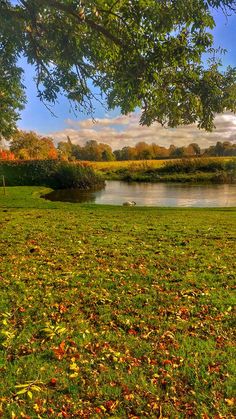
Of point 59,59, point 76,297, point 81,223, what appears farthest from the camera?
point 81,223

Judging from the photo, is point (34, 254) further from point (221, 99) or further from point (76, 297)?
point (221, 99)

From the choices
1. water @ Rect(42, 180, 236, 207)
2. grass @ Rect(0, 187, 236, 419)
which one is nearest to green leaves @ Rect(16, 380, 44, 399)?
grass @ Rect(0, 187, 236, 419)

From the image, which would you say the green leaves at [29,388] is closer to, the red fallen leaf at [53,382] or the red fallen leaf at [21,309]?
the red fallen leaf at [53,382]

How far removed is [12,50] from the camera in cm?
895

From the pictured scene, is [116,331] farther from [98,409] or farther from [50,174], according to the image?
[50,174]

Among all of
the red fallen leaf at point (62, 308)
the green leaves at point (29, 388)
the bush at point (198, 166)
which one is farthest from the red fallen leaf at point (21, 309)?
the bush at point (198, 166)

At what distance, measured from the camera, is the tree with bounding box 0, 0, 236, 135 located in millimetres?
7367

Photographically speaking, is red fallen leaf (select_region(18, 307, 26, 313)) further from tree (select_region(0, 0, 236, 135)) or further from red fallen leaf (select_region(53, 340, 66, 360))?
tree (select_region(0, 0, 236, 135))

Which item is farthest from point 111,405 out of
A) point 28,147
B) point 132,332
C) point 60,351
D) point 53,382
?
point 28,147

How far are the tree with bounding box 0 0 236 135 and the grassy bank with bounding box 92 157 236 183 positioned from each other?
52732 mm

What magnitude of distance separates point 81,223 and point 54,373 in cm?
1103

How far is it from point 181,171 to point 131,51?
65.4 metres

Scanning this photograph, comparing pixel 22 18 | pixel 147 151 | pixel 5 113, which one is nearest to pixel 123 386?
pixel 22 18

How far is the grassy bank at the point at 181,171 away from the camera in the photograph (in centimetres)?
6211
